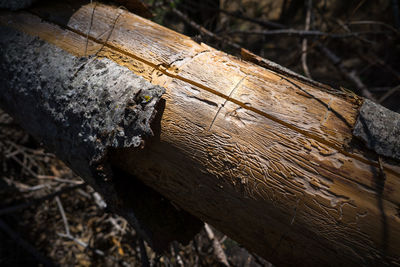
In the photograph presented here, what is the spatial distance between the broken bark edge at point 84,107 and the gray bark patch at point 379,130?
75cm

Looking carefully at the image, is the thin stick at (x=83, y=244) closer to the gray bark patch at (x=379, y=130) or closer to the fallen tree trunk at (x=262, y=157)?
the fallen tree trunk at (x=262, y=157)

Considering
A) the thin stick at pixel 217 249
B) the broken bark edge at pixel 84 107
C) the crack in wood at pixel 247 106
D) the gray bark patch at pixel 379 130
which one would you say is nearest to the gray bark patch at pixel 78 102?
the broken bark edge at pixel 84 107

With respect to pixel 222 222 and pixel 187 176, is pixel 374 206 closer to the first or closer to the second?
pixel 222 222

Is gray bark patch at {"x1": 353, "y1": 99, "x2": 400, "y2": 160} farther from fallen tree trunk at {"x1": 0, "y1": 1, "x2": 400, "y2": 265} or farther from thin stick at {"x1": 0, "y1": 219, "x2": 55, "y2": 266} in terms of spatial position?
thin stick at {"x1": 0, "y1": 219, "x2": 55, "y2": 266}

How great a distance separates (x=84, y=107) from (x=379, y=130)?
112 centimetres

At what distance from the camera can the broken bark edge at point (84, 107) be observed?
0.94 metres

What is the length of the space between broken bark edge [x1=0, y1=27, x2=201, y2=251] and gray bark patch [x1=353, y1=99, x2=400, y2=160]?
754 millimetres

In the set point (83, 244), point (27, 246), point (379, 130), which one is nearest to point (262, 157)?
point (379, 130)

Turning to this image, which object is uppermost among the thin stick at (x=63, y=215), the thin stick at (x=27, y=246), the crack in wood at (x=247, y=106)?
the crack in wood at (x=247, y=106)

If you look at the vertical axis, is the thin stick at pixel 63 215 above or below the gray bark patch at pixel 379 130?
below

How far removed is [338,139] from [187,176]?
0.59m

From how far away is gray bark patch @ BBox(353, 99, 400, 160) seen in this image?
830mm

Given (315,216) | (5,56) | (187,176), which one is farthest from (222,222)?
(5,56)

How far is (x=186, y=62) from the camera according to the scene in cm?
110
